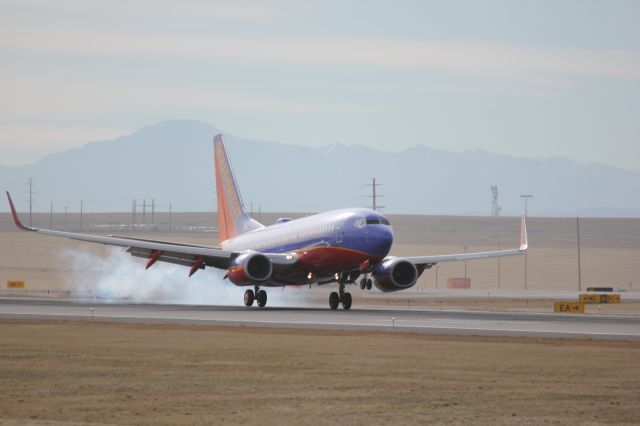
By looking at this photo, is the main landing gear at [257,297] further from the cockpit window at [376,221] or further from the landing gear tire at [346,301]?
the cockpit window at [376,221]

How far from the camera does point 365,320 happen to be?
5569 centimetres

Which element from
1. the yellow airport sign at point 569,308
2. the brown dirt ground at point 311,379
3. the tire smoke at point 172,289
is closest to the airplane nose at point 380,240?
the yellow airport sign at point 569,308

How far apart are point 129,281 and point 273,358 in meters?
58.0

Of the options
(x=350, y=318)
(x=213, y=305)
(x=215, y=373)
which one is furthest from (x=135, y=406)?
(x=213, y=305)

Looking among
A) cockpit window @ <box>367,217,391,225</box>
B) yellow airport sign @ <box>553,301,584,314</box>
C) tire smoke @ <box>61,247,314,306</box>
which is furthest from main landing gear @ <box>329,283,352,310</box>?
yellow airport sign @ <box>553,301,584,314</box>

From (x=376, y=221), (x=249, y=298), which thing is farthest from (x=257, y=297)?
(x=376, y=221)

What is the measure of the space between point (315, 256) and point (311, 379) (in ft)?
117

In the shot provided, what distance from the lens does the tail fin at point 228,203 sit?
82.3 m

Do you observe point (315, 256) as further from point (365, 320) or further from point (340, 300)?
point (365, 320)

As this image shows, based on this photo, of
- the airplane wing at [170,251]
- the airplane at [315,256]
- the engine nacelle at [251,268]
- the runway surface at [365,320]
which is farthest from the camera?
the airplane wing at [170,251]

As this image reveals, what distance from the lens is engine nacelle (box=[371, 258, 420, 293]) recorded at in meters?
67.8

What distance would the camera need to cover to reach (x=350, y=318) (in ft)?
188

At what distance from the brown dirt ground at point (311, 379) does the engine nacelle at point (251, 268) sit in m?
22.5

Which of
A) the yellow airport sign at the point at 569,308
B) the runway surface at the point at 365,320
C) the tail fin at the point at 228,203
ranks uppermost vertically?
the tail fin at the point at 228,203
